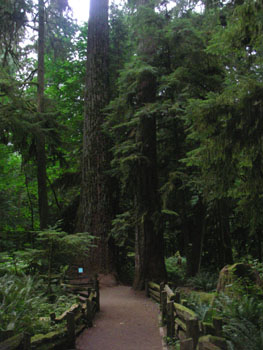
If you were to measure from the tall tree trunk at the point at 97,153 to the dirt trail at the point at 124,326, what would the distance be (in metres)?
3.21

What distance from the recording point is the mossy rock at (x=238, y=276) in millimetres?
7984

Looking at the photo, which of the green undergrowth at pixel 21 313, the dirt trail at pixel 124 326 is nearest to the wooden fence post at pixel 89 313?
the dirt trail at pixel 124 326

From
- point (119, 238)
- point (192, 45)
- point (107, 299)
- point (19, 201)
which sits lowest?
point (107, 299)

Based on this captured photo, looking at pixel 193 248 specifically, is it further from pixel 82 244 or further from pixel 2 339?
pixel 2 339

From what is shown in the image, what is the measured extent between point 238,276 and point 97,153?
9.17m

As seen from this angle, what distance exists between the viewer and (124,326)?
8312 mm

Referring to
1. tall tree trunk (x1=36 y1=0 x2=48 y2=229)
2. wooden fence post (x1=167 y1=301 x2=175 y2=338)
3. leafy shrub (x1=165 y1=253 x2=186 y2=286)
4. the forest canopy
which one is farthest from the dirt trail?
tall tree trunk (x1=36 y1=0 x2=48 y2=229)

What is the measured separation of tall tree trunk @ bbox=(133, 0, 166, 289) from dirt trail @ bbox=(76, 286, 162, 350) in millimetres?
1078

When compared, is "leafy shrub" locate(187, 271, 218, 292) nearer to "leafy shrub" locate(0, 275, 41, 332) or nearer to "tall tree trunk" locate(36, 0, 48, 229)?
"tall tree trunk" locate(36, 0, 48, 229)

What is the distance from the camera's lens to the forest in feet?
18.3

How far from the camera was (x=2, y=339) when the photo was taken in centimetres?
463

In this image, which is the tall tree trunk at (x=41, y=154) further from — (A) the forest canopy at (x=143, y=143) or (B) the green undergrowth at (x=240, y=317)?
(B) the green undergrowth at (x=240, y=317)

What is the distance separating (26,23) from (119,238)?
1093 cm

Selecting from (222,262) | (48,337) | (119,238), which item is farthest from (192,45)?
(48,337)
